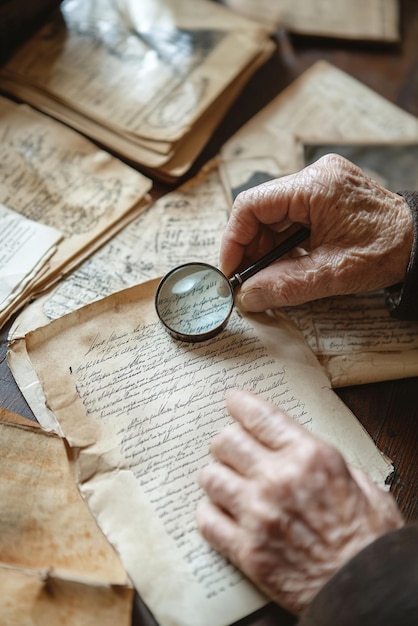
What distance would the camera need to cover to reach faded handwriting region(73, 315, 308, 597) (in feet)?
3.95

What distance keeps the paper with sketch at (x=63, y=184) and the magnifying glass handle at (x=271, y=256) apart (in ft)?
1.42

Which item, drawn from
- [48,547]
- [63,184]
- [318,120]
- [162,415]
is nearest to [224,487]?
[162,415]

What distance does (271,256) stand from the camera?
1.39m

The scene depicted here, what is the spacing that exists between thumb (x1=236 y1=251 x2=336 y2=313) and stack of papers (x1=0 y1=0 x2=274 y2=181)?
52 cm

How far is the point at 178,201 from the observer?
1688 millimetres

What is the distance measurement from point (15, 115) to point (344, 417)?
52.4 inches

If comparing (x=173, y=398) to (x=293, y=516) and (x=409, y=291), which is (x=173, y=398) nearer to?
(x=293, y=516)

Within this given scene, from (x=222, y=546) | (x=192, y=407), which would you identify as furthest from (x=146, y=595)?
(x=192, y=407)

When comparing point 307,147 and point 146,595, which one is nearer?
point 146,595

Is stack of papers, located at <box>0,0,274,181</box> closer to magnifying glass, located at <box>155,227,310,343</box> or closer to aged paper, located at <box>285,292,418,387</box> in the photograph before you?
magnifying glass, located at <box>155,227,310,343</box>

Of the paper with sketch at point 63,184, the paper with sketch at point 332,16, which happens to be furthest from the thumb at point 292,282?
the paper with sketch at point 332,16

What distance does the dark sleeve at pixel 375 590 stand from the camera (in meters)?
0.94

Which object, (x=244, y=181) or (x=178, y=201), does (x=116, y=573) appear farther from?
(x=244, y=181)

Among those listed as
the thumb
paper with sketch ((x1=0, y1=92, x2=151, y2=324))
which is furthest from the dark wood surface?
the thumb
